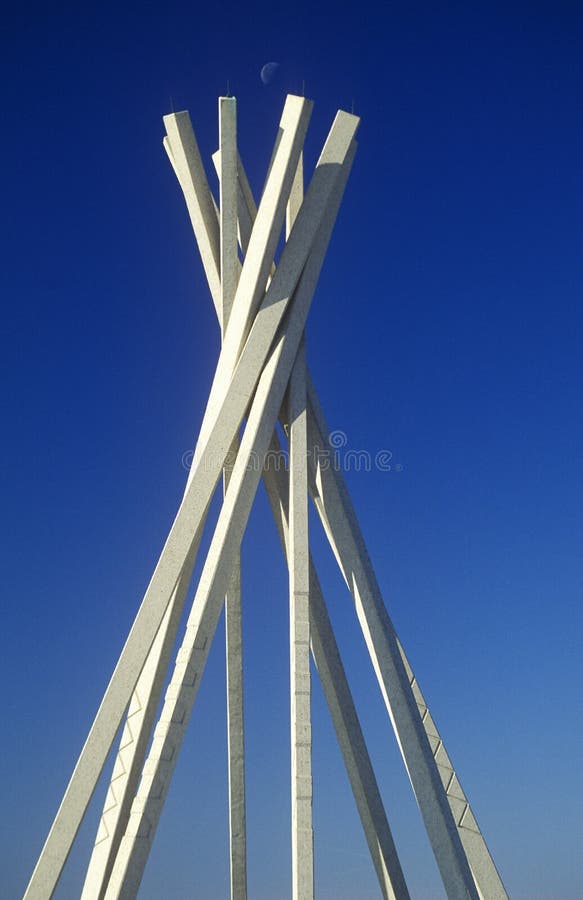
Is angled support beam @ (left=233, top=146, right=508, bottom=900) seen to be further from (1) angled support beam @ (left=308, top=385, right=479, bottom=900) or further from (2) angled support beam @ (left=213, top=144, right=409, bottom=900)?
(2) angled support beam @ (left=213, top=144, right=409, bottom=900)

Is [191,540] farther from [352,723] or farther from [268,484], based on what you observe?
[352,723]

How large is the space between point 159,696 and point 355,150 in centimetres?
686

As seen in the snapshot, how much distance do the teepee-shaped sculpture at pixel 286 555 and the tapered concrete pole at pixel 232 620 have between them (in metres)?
0.02

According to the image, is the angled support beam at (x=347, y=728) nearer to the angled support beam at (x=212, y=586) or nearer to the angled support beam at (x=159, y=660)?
the angled support beam at (x=159, y=660)

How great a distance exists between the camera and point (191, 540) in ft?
42.6

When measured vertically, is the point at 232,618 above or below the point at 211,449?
below

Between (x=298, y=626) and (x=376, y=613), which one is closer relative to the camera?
(x=298, y=626)

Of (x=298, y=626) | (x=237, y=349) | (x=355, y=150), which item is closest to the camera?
(x=298, y=626)

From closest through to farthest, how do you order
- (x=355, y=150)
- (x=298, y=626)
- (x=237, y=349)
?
(x=298, y=626) → (x=237, y=349) → (x=355, y=150)

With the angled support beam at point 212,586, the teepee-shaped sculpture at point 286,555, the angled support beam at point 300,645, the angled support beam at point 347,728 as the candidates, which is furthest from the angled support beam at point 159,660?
the angled support beam at point 300,645

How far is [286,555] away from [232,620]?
122 cm

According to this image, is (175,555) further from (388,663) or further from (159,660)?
(388,663)

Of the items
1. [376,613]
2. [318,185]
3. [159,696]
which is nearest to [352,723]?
[376,613]

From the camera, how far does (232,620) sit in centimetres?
1433
